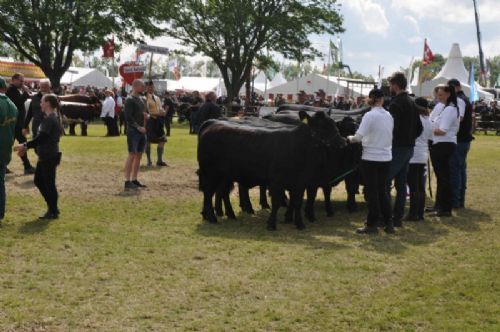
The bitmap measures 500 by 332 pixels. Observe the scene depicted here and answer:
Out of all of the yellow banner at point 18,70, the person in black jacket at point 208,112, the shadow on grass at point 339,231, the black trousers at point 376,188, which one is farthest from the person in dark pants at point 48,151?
the yellow banner at point 18,70

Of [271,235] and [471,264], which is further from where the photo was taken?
[271,235]

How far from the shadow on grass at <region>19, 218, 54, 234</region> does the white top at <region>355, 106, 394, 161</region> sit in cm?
432

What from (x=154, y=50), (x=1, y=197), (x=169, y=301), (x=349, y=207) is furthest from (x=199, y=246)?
(x=154, y=50)

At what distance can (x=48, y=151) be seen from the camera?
30.5 ft

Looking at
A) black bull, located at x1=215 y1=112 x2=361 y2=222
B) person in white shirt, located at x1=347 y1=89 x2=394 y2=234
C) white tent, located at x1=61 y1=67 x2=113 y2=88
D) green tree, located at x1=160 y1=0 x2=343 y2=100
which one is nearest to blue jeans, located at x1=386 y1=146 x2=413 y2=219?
person in white shirt, located at x1=347 y1=89 x2=394 y2=234

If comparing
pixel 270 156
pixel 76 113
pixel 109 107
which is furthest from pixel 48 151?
pixel 76 113

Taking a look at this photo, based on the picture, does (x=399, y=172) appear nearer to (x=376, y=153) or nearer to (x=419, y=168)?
(x=419, y=168)

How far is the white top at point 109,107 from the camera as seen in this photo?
84.4 feet

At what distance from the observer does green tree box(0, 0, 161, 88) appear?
3812cm

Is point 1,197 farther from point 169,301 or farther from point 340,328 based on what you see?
point 340,328

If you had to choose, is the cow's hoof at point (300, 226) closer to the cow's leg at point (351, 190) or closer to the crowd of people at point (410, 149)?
the crowd of people at point (410, 149)

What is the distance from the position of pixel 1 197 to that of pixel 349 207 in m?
5.43

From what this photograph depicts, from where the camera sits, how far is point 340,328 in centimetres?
535

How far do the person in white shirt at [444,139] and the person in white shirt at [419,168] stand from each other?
0.21 metres
